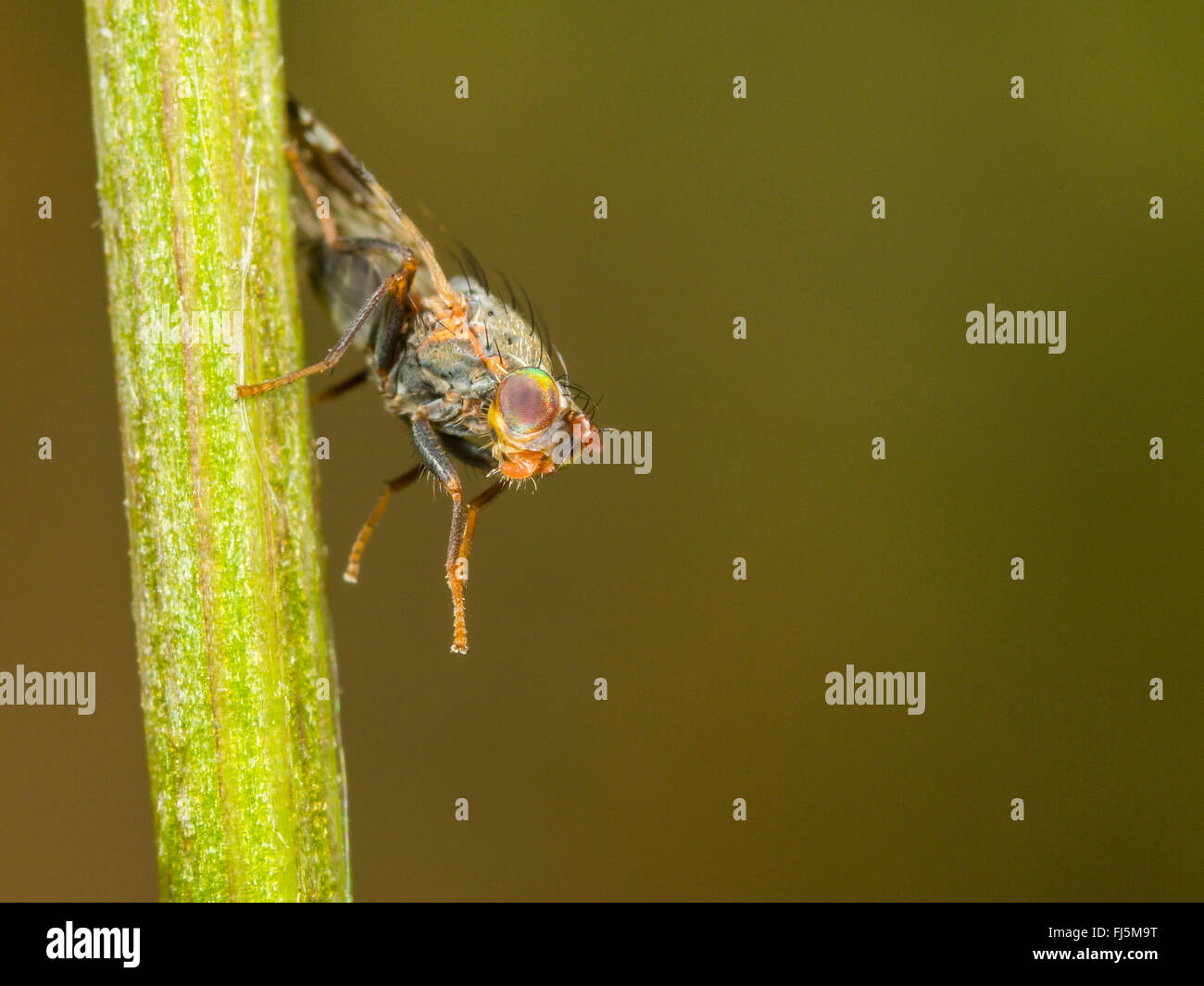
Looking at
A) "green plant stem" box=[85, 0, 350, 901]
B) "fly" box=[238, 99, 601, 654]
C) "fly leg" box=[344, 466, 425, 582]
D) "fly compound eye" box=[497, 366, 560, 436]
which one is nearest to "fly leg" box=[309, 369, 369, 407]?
"fly" box=[238, 99, 601, 654]

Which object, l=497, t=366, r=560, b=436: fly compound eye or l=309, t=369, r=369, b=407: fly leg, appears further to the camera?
l=309, t=369, r=369, b=407: fly leg

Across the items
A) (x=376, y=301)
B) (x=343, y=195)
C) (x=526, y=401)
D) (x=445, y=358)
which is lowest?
(x=526, y=401)

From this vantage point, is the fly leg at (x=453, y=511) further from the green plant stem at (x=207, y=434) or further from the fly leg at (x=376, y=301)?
the green plant stem at (x=207, y=434)

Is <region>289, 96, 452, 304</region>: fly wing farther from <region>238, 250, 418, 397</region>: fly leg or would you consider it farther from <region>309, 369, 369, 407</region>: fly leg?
<region>309, 369, 369, 407</region>: fly leg

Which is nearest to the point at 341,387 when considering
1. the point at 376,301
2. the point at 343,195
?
the point at 376,301

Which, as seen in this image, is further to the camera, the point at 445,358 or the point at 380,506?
the point at 380,506

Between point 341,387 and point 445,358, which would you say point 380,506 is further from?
point 445,358
